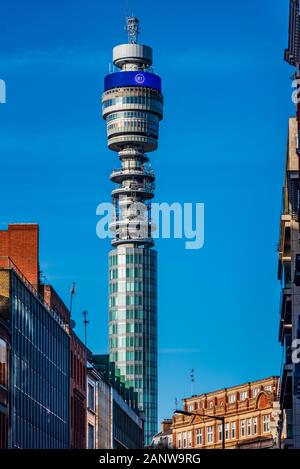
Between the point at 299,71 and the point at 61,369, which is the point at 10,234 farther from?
the point at 299,71

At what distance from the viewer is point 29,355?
117875 millimetres

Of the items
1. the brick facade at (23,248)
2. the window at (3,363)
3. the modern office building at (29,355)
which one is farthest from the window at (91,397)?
the window at (3,363)

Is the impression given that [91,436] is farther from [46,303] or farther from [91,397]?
[46,303]

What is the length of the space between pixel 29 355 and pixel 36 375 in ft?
15.2

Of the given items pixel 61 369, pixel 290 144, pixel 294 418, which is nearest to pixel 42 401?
pixel 61 369

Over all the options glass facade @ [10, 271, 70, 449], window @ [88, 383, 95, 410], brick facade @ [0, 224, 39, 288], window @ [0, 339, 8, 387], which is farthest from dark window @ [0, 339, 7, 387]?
window @ [88, 383, 95, 410]

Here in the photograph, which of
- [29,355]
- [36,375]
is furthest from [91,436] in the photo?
[29,355]

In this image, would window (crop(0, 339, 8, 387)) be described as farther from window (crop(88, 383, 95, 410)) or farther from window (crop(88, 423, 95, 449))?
window (crop(88, 383, 95, 410))

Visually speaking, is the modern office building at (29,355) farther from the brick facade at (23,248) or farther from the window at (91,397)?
the window at (91,397)

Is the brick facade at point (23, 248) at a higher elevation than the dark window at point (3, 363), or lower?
higher

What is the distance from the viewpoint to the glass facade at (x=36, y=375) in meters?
111

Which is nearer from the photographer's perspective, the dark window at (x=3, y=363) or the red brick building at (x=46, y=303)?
the dark window at (x=3, y=363)
